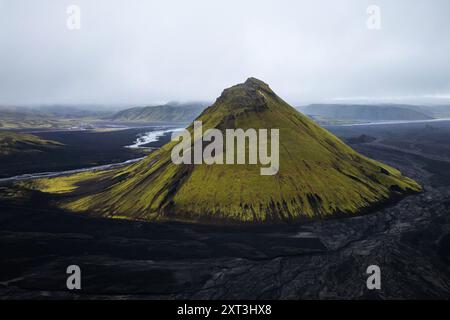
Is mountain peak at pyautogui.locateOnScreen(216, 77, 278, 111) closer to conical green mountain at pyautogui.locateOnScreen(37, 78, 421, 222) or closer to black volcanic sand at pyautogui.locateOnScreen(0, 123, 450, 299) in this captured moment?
conical green mountain at pyautogui.locateOnScreen(37, 78, 421, 222)

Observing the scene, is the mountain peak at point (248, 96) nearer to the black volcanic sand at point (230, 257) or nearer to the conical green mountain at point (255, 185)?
the conical green mountain at point (255, 185)

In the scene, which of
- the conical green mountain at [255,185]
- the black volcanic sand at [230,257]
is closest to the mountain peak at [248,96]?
the conical green mountain at [255,185]

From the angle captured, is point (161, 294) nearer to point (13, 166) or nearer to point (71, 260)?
point (71, 260)

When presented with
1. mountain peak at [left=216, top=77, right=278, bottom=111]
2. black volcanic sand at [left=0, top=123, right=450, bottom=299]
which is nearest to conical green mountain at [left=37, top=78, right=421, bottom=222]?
mountain peak at [left=216, top=77, right=278, bottom=111]

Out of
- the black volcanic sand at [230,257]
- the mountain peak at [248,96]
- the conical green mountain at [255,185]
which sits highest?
the mountain peak at [248,96]

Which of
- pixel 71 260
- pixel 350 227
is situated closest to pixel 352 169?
pixel 350 227

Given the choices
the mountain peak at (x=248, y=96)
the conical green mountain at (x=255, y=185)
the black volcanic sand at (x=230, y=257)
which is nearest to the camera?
the black volcanic sand at (x=230, y=257)
